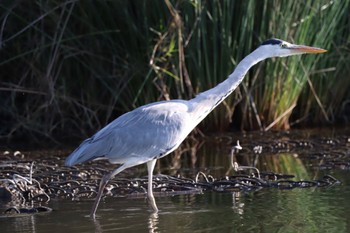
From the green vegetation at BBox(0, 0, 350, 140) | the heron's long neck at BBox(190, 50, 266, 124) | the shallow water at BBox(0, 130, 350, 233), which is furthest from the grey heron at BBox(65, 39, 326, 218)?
the green vegetation at BBox(0, 0, 350, 140)

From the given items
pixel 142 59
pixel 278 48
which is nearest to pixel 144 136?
pixel 278 48

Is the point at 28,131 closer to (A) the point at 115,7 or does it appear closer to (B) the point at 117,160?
(A) the point at 115,7

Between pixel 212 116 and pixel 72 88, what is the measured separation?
68.0 inches

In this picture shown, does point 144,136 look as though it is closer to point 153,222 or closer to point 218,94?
point 218,94

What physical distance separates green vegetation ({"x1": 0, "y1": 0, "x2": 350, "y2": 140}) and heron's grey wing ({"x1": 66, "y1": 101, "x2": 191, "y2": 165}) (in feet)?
9.08

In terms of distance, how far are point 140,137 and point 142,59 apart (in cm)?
347

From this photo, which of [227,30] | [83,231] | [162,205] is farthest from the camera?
[227,30]

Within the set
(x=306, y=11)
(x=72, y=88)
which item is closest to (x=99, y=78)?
(x=72, y=88)

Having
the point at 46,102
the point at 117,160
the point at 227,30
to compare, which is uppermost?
the point at 227,30

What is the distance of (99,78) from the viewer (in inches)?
416

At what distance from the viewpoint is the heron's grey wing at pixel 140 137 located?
22.9ft

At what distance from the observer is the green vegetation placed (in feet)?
33.3

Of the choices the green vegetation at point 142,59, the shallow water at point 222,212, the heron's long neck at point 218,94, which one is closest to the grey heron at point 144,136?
the heron's long neck at point 218,94

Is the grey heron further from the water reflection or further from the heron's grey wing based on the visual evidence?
the water reflection
